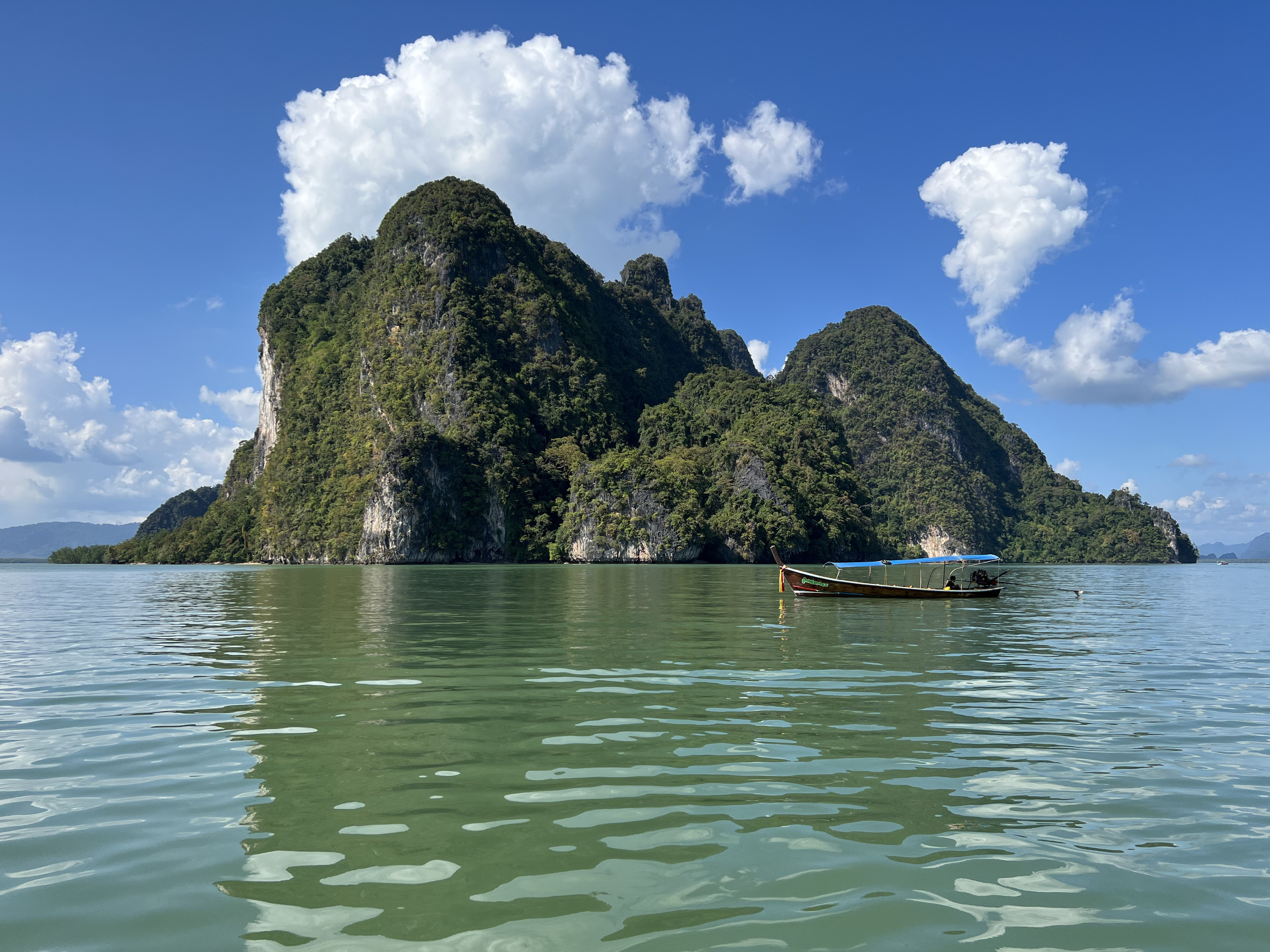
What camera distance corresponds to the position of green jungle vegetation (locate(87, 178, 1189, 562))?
93.7 m

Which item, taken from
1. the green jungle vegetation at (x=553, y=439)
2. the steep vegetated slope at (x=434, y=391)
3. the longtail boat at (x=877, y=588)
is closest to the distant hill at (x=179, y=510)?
the green jungle vegetation at (x=553, y=439)

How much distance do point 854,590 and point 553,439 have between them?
3568 inches

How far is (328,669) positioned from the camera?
447 inches

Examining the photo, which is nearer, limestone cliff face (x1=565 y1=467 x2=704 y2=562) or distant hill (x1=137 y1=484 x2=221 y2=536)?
limestone cliff face (x1=565 y1=467 x2=704 y2=562)

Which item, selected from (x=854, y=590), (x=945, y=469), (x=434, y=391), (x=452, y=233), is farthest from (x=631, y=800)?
(x=945, y=469)

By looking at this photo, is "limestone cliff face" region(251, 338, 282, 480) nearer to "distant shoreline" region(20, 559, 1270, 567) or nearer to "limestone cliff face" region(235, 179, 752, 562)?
"limestone cliff face" region(235, 179, 752, 562)

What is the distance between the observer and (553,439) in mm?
113438

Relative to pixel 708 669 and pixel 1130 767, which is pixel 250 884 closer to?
pixel 1130 767

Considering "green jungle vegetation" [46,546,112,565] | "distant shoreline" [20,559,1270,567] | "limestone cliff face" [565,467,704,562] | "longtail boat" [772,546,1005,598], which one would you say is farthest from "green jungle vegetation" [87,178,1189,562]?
"longtail boat" [772,546,1005,598]

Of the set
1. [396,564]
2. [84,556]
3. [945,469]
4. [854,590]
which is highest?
[945,469]

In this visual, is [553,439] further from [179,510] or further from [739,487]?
[179,510]

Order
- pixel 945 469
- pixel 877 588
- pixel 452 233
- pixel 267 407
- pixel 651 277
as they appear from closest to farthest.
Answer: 1. pixel 877 588
2. pixel 452 233
3. pixel 267 407
4. pixel 945 469
5. pixel 651 277

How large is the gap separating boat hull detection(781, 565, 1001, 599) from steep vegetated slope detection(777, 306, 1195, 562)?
9573 centimetres

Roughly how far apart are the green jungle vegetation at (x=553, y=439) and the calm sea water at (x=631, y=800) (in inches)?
2954
